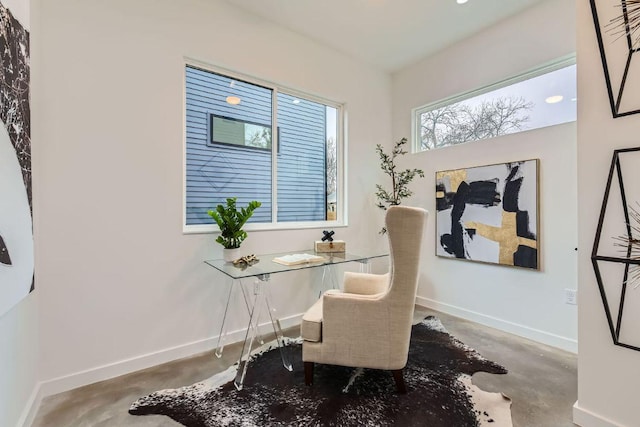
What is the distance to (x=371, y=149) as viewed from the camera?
12.1ft

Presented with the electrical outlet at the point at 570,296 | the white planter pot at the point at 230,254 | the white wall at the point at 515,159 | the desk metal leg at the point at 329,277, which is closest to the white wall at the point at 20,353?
the white planter pot at the point at 230,254

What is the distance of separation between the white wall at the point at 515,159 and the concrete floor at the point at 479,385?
328 mm

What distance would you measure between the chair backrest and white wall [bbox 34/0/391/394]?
150 centimetres

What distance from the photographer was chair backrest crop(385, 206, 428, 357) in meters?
1.65

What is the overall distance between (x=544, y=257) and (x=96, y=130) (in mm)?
3673

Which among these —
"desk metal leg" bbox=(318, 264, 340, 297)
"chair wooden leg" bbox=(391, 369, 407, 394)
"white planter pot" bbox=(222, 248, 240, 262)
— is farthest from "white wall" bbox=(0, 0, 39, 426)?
"desk metal leg" bbox=(318, 264, 340, 297)

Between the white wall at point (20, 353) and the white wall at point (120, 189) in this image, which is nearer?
the white wall at point (20, 353)

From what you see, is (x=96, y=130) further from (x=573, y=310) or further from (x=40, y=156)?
(x=573, y=310)

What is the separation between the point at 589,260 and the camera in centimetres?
153

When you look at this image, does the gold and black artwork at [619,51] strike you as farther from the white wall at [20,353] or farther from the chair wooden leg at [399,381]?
the white wall at [20,353]

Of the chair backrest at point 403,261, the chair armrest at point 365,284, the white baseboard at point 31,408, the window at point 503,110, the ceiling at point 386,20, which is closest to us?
the white baseboard at point 31,408

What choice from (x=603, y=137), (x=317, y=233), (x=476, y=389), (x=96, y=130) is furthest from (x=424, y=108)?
(x=96, y=130)

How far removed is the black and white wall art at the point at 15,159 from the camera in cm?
123

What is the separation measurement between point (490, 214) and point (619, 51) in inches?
65.5
